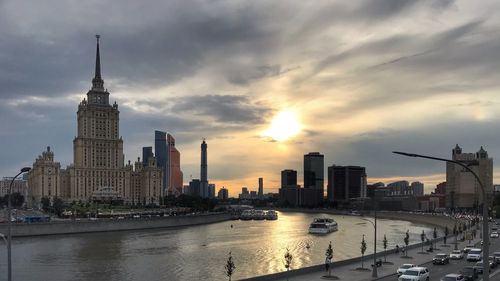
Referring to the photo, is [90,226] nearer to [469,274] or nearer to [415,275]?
[415,275]

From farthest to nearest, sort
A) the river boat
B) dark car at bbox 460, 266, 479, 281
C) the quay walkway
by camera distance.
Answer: the river boat
the quay walkway
dark car at bbox 460, 266, 479, 281

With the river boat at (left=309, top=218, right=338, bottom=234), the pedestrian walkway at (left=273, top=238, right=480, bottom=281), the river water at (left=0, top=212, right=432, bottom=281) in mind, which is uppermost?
the pedestrian walkway at (left=273, top=238, right=480, bottom=281)

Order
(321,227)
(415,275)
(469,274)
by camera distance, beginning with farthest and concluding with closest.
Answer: (321,227) → (469,274) → (415,275)

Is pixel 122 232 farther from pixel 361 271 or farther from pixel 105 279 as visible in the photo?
pixel 361 271

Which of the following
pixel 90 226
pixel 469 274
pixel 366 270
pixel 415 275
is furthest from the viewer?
pixel 90 226

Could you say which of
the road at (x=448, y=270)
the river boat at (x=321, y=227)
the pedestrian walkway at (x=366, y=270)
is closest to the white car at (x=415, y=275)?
the road at (x=448, y=270)

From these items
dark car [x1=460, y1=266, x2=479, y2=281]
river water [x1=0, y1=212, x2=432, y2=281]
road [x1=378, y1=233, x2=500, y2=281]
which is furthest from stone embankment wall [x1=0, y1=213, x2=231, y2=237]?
dark car [x1=460, y1=266, x2=479, y2=281]

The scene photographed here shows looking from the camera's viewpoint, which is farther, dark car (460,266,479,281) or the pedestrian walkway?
the pedestrian walkway

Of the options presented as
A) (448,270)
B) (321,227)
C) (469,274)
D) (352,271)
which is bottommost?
(321,227)

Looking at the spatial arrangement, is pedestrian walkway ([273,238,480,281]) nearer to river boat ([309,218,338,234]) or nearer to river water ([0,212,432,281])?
river water ([0,212,432,281])

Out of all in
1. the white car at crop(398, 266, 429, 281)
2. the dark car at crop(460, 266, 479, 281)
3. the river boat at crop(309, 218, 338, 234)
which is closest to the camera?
the white car at crop(398, 266, 429, 281)

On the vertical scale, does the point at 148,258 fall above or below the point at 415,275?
below

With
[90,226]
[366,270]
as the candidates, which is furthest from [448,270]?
[90,226]

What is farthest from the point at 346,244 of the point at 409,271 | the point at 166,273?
the point at 409,271
